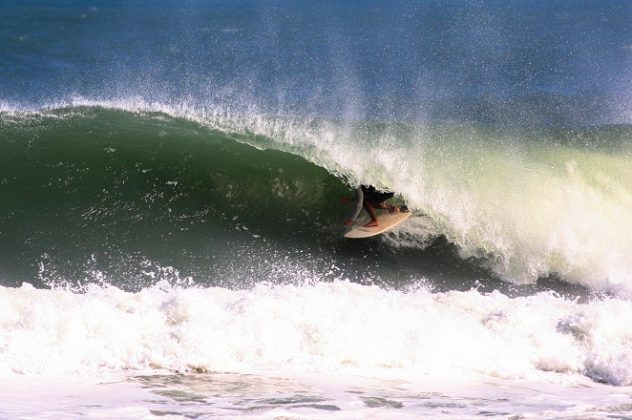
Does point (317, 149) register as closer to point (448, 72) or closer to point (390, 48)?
point (448, 72)

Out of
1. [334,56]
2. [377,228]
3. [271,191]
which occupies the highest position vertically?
[334,56]

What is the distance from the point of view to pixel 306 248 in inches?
419

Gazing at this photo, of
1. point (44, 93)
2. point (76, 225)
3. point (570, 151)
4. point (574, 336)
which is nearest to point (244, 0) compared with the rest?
point (44, 93)

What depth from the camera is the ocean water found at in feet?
24.8

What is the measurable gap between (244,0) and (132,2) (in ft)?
15.0

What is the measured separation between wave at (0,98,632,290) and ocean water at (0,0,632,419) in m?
0.04

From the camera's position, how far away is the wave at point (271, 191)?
34.3 ft

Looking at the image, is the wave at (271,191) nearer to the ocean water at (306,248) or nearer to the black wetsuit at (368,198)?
the ocean water at (306,248)

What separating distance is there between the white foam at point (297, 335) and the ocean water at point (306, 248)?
3cm

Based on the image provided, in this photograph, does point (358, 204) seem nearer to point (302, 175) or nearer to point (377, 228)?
point (377, 228)

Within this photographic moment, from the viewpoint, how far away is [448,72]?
19984 mm

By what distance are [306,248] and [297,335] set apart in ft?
8.25

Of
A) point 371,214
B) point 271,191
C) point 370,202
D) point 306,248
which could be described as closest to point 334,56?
point 271,191

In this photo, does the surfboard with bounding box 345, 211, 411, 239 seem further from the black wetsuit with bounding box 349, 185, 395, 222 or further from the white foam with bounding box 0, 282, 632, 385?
the white foam with bounding box 0, 282, 632, 385
